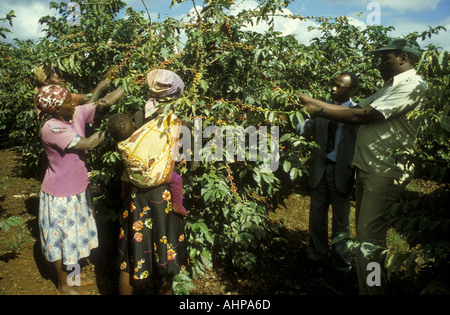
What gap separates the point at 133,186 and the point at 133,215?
22 centimetres

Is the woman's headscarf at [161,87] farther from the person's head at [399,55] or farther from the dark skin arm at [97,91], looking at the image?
the person's head at [399,55]

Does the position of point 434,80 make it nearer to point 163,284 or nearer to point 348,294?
point 348,294

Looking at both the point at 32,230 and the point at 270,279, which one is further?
the point at 32,230

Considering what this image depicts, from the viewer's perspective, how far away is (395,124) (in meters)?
2.33

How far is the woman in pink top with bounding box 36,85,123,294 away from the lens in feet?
8.02

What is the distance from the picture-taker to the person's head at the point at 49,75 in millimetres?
3088

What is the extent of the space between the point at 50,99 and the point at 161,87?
89cm

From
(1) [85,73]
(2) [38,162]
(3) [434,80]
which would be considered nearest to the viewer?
(3) [434,80]

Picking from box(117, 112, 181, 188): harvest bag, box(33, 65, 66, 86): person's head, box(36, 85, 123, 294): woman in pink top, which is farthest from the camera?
box(33, 65, 66, 86): person's head

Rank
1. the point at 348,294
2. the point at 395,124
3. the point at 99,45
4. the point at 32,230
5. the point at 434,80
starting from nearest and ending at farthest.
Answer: the point at 434,80
the point at 395,124
the point at 348,294
the point at 99,45
the point at 32,230

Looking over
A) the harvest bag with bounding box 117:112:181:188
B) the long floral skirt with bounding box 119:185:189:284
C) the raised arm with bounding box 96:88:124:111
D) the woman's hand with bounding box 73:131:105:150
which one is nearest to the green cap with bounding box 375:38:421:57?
the harvest bag with bounding box 117:112:181:188

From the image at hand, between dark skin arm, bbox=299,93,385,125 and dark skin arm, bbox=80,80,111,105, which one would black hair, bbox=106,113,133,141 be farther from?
dark skin arm, bbox=299,93,385,125

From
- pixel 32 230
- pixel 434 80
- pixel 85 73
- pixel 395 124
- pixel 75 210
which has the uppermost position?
pixel 85 73
